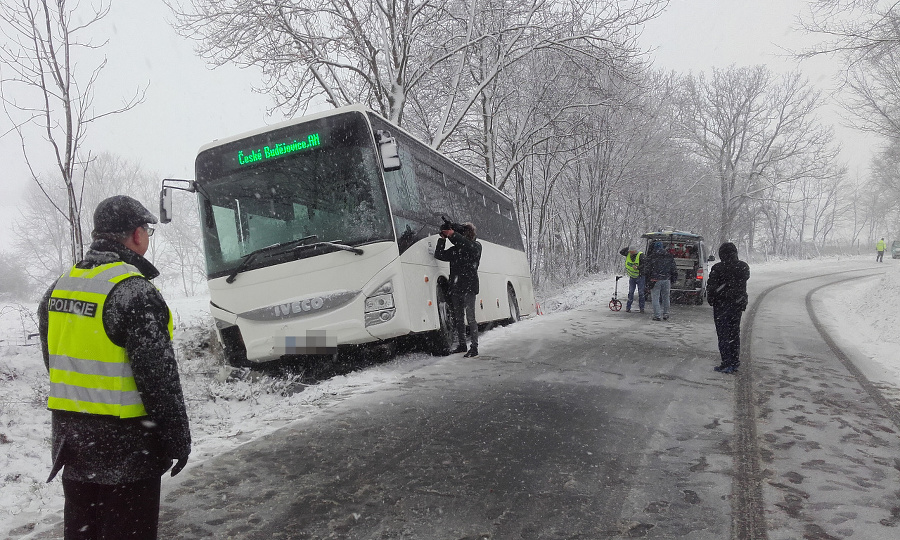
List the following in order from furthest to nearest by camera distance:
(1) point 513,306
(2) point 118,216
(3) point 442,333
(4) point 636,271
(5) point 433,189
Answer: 1. (4) point 636,271
2. (1) point 513,306
3. (5) point 433,189
4. (3) point 442,333
5. (2) point 118,216

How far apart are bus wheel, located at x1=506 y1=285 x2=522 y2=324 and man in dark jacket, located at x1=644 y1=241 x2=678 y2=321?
321 centimetres

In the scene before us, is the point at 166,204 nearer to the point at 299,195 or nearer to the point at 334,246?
the point at 299,195

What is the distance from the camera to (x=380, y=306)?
6.32 metres

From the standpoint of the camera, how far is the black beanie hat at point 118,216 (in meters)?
2.04

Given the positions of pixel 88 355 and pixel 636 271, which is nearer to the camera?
pixel 88 355

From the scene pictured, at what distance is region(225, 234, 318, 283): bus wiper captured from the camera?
629 centimetres

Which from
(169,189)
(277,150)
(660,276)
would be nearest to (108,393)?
(277,150)

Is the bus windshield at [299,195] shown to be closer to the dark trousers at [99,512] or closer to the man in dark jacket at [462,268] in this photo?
the man in dark jacket at [462,268]

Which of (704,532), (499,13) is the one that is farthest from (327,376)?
(499,13)

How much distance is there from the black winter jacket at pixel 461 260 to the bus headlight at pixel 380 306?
1.45 metres

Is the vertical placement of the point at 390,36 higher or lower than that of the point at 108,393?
higher

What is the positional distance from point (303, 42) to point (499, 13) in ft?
19.4

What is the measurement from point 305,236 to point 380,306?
3.97ft

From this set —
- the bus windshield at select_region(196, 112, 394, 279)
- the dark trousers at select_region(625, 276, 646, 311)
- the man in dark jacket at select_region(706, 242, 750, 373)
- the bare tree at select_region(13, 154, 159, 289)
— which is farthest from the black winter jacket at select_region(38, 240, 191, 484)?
the bare tree at select_region(13, 154, 159, 289)
